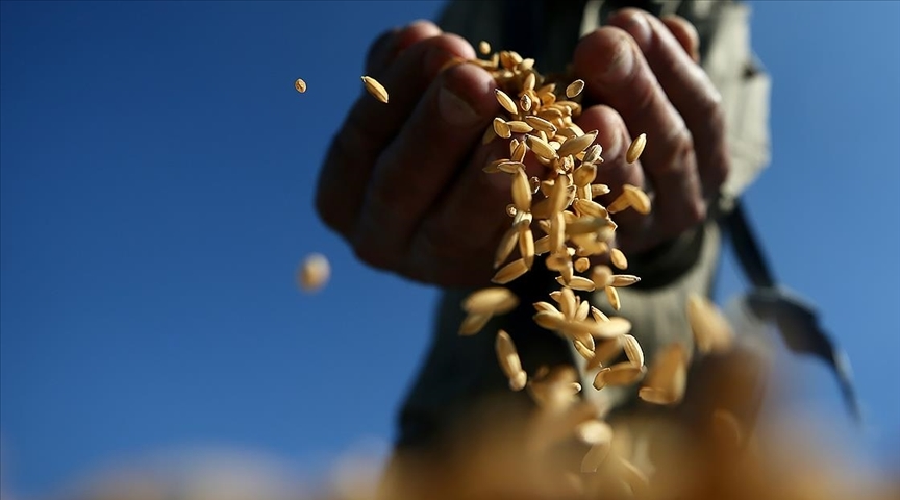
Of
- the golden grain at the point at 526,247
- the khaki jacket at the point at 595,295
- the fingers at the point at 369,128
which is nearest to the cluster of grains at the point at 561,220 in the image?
the golden grain at the point at 526,247

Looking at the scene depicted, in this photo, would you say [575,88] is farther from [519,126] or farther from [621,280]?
[621,280]

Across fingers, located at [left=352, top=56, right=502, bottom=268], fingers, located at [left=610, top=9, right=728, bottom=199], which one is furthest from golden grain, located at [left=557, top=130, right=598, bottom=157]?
fingers, located at [left=610, top=9, right=728, bottom=199]

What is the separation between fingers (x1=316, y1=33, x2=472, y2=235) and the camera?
732 millimetres

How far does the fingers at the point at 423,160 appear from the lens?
0.63 m

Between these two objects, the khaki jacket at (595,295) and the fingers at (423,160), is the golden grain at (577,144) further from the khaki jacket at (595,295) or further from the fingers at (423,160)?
the khaki jacket at (595,295)

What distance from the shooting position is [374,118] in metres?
0.83

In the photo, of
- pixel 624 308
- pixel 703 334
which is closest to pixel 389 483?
pixel 703 334

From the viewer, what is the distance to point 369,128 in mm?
843

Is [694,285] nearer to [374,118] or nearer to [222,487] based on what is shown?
[374,118]

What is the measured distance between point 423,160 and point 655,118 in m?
0.24

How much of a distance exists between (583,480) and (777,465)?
0.16 metres

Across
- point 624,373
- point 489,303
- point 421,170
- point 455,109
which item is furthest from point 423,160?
point 624,373

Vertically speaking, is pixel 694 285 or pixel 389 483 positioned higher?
pixel 389 483

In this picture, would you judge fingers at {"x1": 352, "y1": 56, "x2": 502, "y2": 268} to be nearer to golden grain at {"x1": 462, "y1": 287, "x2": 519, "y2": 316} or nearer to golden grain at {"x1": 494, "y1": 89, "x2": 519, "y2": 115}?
golden grain at {"x1": 494, "y1": 89, "x2": 519, "y2": 115}
